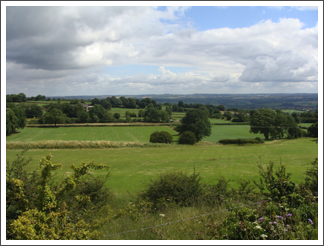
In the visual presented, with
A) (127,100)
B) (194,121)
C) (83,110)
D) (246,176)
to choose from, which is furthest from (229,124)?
(246,176)

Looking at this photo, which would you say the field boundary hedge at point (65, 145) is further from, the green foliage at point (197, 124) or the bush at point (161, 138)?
the green foliage at point (197, 124)

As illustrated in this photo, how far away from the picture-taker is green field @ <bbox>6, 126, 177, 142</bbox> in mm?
A: 40656

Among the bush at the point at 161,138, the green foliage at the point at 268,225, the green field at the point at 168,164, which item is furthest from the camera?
the bush at the point at 161,138

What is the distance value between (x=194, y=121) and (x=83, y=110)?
25.3 m

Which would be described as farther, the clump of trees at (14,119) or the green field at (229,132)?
the green field at (229,132)

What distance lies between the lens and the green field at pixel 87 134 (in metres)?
40.7

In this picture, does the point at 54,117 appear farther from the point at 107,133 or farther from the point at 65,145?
the point at 65,145

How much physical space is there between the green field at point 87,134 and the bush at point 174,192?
114ft

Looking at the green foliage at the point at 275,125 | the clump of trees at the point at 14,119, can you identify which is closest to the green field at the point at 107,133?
the clump of trees at the point at 14,119

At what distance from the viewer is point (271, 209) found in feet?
15.5

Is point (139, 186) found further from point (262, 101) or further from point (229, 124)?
point (262, 101)

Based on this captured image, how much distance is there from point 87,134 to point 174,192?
40841mm

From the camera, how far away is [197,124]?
168 feet

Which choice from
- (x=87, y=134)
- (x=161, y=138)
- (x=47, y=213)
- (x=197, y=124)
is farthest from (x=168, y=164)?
(x=197, y=124)
